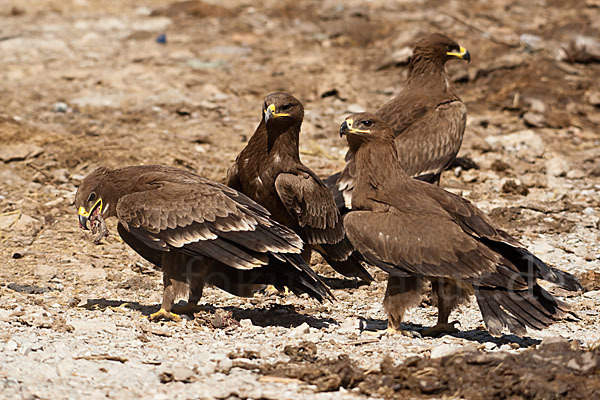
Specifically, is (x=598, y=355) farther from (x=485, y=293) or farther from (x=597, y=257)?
(x=597, y=257)

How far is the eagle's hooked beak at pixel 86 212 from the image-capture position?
7457 mm

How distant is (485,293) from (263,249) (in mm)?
1643

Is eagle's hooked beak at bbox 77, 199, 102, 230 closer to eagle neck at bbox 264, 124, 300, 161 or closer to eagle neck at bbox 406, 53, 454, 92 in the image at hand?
eagle neck at bbox 264, 124, 300, 161

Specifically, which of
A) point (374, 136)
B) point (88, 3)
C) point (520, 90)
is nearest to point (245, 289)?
point (374, 136)

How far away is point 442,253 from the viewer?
6.82m

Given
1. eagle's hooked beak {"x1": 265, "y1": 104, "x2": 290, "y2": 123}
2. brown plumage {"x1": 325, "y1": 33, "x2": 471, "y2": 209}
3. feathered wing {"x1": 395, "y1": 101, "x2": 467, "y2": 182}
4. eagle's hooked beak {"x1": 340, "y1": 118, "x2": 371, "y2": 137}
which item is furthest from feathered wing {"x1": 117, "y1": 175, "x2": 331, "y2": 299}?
feathered wing {"x1": 395, "y1": 101, "x2": 467, "y2": 182}

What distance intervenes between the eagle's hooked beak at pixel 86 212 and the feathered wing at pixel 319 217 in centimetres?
152

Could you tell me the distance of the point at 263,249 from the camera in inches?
278

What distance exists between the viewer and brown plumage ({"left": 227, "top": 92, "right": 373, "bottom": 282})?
26.7 ft

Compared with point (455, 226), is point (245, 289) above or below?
below

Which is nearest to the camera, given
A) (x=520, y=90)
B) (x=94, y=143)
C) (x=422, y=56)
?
(x=422, y=56)

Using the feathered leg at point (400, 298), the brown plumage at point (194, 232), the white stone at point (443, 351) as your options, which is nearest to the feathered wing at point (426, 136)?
the brown plumage at point (194, 232)

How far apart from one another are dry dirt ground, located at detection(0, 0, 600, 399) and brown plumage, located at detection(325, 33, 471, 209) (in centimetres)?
100

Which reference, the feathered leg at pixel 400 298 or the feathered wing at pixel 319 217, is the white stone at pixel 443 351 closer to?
the feathered leg at pixel 400 298
